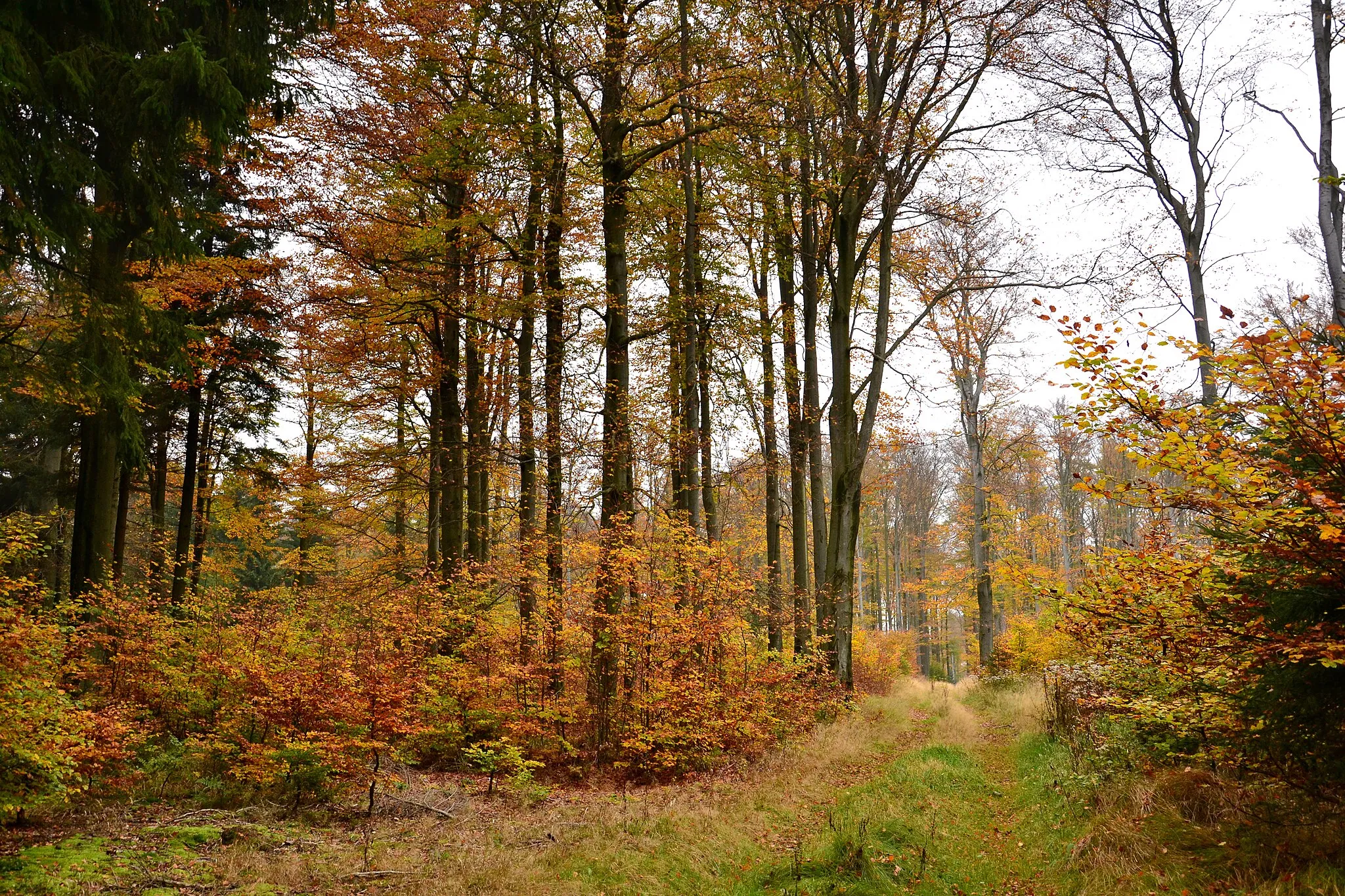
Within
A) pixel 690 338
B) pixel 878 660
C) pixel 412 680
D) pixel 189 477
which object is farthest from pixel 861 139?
pixel 878 660

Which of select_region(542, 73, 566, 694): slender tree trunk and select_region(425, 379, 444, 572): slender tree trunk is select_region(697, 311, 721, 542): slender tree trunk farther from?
select_region(425, 379, 444, 572): slender tree trunk

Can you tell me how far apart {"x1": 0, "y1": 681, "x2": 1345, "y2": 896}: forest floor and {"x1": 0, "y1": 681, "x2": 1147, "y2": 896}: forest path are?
0.07ft

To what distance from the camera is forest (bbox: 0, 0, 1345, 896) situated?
4777 mm

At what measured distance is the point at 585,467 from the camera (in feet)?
49.1

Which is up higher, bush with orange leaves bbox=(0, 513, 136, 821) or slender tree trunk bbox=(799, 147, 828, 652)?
slender tree trunk bbox=(799, 147, 828, 652)

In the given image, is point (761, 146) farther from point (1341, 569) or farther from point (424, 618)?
point (1341, 569)

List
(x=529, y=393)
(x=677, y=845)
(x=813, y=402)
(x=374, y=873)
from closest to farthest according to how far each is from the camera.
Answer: (x=374, y=873) < (x=677, y=845) < (x=529, y=393) < (x=813, y=402)

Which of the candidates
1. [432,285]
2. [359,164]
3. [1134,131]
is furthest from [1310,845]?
[359,164]

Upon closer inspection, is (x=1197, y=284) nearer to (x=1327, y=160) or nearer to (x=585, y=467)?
(x=1327, y=160)

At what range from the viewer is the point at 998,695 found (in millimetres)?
16375

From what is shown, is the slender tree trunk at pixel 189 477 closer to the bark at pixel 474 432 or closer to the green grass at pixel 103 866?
the bark at pixel 474 432

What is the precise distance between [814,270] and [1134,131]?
6075mm

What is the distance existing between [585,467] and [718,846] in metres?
9.64

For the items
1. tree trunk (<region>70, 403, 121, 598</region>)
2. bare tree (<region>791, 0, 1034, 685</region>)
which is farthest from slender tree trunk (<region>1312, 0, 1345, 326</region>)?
tree trunk (<region>70, 403, 121, 598</region>)
